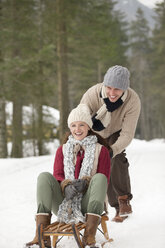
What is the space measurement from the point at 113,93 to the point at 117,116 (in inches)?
16.2

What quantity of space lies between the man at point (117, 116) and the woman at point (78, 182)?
0.44 m

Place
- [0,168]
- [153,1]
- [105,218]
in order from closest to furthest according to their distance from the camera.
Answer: [105,218] → [0,168] → [153,1]

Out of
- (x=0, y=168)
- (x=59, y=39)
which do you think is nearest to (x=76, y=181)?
(x=0, y=168)

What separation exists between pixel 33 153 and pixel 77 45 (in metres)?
5.98

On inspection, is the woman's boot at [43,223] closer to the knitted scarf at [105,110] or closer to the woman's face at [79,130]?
the woman's face at [79,130]

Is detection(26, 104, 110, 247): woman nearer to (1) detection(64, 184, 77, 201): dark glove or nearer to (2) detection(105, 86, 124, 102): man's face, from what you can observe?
(1) detection(64, 184, 77, 201): dark glove

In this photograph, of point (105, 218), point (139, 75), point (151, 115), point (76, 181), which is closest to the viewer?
point (76, 181)

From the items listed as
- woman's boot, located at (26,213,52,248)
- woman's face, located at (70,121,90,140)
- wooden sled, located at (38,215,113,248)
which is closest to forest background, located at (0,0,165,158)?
woman's face, located at (70,121,90,140)

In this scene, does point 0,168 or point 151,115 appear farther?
point 151,115

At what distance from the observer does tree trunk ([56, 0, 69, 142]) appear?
14.8m

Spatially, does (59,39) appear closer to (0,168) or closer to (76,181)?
(0,168)

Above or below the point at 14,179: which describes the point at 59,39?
above

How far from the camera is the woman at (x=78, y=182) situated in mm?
3316

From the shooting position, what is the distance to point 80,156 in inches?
147
